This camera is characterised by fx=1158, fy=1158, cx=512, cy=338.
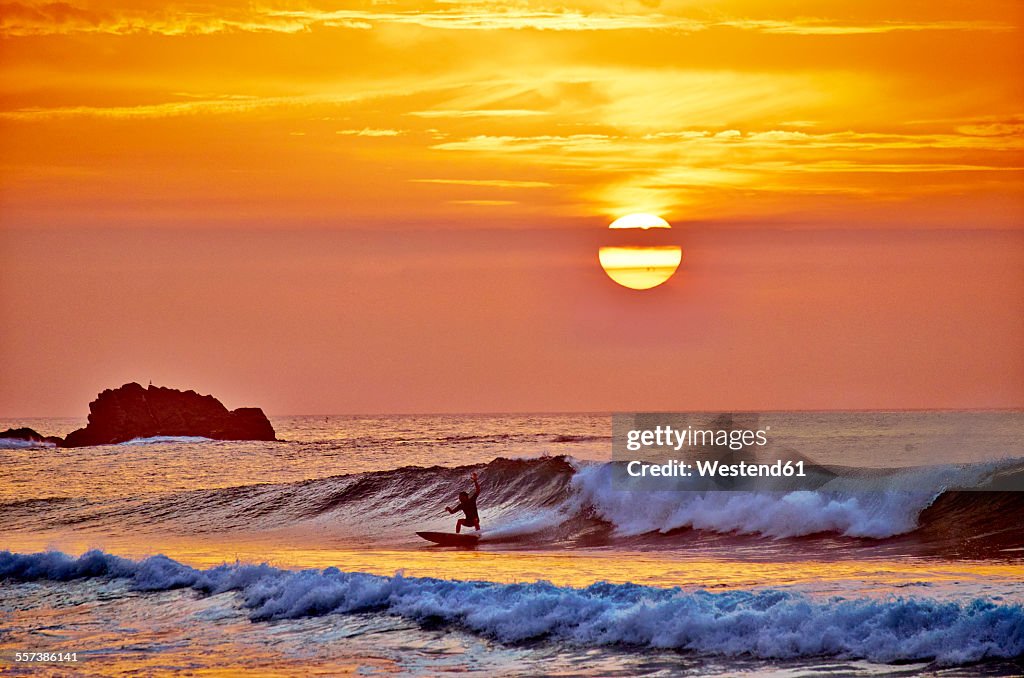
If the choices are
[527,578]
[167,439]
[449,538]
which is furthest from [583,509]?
[167,439]

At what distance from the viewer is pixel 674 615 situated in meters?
14.2

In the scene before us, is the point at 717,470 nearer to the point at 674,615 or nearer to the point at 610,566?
the point at 610,566

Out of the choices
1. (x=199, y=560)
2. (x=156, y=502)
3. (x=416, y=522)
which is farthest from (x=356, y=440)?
(x=199, y=560)

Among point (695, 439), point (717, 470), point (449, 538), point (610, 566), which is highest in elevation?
point (695, 439)

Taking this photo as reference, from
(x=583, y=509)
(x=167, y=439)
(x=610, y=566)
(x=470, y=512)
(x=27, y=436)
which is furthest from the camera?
(x=27, y=436)

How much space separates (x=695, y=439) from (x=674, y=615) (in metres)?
31.4

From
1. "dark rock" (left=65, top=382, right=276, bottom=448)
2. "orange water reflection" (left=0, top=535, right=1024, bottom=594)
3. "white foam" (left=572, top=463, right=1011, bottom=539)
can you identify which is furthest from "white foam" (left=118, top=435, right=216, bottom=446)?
"white foam" (left=572, top=463, right=1011, bottom=539)

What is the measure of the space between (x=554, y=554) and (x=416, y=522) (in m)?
8.31

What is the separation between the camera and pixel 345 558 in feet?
75.4

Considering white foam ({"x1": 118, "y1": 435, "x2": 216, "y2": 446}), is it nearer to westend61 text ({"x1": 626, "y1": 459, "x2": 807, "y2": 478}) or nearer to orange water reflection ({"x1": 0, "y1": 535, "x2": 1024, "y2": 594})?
westend61 text ({"x1": 626, "y1": 459, "x2": 807, "y2": 478})

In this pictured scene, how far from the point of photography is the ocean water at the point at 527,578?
43.2 ft

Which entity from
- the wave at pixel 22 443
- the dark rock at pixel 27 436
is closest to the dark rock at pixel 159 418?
the dark rock at pixel 27 436

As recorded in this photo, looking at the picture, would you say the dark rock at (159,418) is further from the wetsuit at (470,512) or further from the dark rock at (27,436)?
the wetsuit at (470,512)

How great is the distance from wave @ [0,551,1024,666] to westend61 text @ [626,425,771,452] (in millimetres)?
22097
